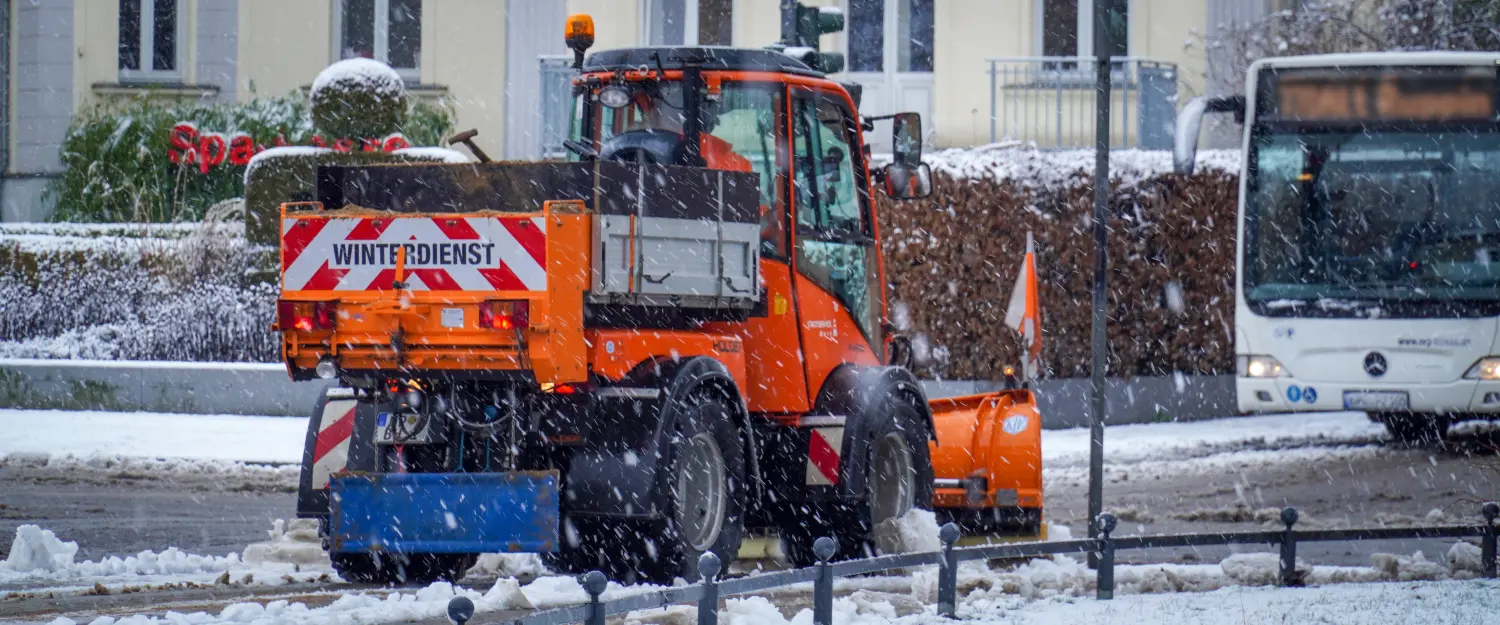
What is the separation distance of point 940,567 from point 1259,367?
332 inches

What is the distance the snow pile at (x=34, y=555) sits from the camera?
919cm

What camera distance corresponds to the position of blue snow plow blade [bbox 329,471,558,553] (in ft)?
26.3

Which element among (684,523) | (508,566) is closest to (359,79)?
(508,566)

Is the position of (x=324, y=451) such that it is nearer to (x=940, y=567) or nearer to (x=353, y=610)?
(x=353, y=610)

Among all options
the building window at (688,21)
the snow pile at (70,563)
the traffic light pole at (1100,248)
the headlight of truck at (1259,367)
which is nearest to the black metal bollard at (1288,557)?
the traffic light pole at (1100,248)

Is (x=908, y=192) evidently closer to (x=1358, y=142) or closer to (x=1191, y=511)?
(x=1191, y=511)

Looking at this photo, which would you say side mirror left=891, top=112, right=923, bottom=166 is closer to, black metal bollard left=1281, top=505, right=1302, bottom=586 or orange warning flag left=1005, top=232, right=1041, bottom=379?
orange warning flag left=1005, top=232, right=1041, bottom=379

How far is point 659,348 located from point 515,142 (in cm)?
1712

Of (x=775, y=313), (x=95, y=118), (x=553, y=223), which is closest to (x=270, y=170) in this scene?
(x=95, y=118)

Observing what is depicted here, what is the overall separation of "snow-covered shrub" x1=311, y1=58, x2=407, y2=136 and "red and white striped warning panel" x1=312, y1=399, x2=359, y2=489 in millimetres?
12004

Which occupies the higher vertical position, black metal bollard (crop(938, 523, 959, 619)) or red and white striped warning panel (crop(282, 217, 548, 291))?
red and white striped warning panel (crop(282, 217, 548, 291))

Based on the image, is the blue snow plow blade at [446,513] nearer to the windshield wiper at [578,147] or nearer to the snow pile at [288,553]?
the snow pile at [288,553]

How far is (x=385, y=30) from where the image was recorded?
85.9ft

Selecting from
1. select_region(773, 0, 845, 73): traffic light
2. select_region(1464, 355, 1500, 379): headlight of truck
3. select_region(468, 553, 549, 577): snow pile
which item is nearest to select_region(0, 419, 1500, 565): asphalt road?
select_region(1464, 355, 1500, 379): headlight of truck
